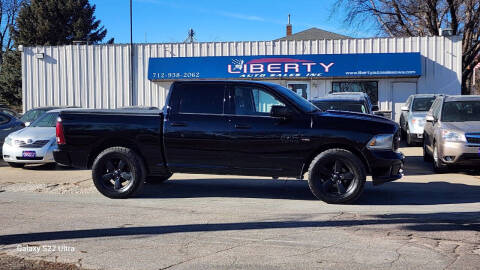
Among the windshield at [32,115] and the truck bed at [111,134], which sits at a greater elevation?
the windshield at [32,115]

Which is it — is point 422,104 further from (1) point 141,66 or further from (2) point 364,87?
(1) point 141,66

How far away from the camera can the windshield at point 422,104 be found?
1653 cm

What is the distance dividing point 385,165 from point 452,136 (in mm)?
3443

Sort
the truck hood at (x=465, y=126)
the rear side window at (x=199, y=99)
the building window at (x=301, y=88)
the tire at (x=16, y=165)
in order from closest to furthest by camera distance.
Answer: the rear side window at (x=199, y=99)
the truck hood at (x=465, y=126)
the tire at (x=16, y=165)
the building window at (x=301, y=88)

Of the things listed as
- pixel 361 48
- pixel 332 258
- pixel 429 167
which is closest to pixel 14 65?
pixel 361 48

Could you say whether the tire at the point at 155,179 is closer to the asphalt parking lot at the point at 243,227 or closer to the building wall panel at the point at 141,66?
the asphalt parking lot at the point at 243,227

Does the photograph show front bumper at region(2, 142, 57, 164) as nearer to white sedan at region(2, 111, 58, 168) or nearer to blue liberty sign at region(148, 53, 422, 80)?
white sedan at region(2, 111, 58, 168)

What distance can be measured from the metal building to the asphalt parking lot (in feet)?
41.5

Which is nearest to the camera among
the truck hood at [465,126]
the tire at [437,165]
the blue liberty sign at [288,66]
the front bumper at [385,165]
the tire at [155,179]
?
the front bumper at [385,165]

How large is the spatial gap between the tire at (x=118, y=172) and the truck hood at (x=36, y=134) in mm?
4545

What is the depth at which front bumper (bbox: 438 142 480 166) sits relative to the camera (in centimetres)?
971

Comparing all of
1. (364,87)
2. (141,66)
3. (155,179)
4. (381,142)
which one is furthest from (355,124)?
(141,66)

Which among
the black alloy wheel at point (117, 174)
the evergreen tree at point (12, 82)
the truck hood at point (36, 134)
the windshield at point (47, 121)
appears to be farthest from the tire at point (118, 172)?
the evergreen tree at point (12, 82)

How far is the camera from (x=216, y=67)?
22.6 meters
